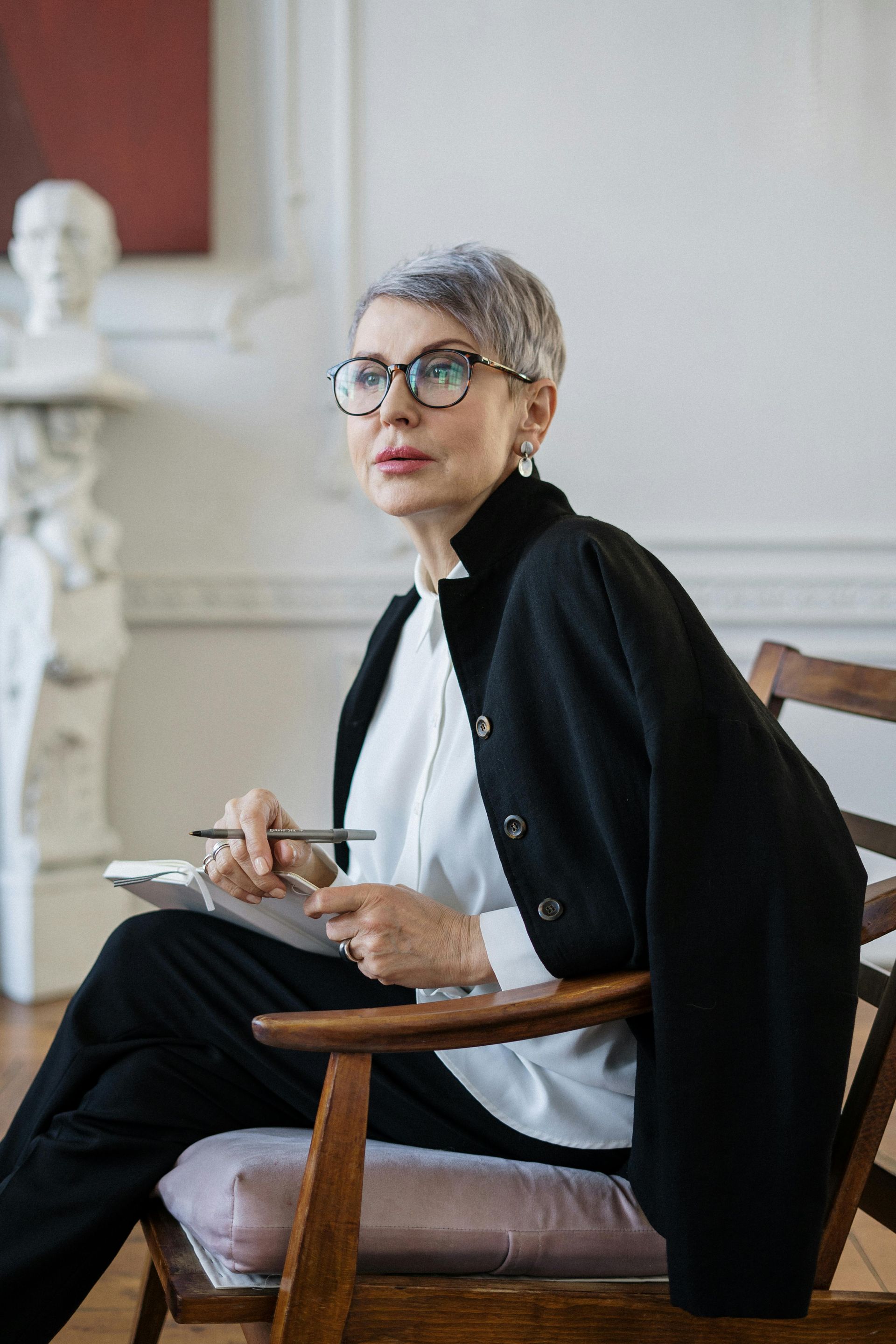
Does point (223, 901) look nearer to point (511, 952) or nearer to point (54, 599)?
point (511, 952)

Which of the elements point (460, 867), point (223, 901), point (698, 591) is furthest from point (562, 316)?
point (223, 901)

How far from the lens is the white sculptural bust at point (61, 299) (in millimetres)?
2883

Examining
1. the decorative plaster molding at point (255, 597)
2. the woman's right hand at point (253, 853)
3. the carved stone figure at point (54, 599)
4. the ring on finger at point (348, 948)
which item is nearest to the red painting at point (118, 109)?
the carved stone figure at point (54, 599)

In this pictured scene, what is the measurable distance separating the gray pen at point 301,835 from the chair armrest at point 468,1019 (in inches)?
9.0

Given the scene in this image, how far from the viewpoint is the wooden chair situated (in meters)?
0.92

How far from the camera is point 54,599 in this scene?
291cm

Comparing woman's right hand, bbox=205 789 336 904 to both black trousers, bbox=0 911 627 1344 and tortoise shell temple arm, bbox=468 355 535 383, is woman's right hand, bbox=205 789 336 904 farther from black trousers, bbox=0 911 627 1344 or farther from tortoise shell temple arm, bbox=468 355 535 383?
tortoise shell temple arm, bbox=468 355 535 383

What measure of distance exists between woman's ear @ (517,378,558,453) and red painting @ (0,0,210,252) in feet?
7.00

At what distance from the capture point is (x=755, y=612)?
3299 mm

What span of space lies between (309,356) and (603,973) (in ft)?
8.54

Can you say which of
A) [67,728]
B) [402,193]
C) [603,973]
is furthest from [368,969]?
[402,193]

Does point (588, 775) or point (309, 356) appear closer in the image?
point (588, 775)

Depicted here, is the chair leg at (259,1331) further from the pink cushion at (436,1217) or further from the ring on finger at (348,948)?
the ring on finger at (348,948)

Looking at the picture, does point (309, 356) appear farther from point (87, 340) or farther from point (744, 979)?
point (744, 979)
